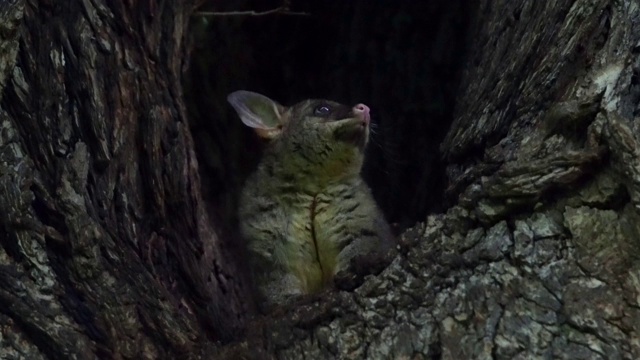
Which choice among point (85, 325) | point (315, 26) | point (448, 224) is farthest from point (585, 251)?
point (315, 26)

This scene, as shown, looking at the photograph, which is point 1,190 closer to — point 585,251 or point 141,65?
point 141,65

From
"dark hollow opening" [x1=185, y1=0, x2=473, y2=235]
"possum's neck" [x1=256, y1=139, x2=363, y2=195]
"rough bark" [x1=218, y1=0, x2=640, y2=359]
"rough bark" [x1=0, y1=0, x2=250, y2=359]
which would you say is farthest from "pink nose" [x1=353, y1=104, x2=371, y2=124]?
"rough bark" [x1=218, y1=0, x2=640, y2=359]

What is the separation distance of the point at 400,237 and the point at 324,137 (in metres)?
1.73

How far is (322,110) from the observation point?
568cm

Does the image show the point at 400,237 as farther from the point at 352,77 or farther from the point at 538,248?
the point at 352,77

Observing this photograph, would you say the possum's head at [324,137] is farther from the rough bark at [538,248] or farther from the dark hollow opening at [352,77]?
the rough bark at [538,248]

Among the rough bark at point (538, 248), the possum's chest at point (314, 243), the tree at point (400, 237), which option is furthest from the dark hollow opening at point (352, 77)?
the rough bark at point (538, 248)

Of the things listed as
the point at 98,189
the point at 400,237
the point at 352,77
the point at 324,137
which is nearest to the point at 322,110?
the point at 324,137

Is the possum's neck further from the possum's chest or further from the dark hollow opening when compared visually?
the dark hollow opening

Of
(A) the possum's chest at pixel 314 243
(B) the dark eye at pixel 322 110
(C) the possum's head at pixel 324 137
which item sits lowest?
(A) the possum's chest at pixel 314 243

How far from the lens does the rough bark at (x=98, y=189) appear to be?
4.05 meters

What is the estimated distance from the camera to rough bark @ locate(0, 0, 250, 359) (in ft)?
13.3

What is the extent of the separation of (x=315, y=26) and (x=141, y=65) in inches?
92.3

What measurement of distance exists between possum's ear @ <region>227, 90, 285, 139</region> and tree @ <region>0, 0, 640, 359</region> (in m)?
0.43
